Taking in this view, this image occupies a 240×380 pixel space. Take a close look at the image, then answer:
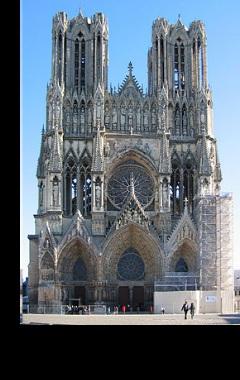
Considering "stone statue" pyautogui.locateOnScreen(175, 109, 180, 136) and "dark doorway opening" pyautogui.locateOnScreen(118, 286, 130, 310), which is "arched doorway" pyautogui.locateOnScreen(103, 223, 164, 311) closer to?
"dark doorway opening" pyautogui.locateOnScreen(118, 286, 130, 310)

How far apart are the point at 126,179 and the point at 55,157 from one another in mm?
5103

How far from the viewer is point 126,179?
46.6m

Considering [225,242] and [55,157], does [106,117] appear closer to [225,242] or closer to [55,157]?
[55,157]

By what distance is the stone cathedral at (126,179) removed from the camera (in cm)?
4366

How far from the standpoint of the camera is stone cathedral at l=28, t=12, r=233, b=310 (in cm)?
4366

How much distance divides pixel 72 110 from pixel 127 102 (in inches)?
150

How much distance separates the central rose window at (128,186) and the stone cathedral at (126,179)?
0.24 feet

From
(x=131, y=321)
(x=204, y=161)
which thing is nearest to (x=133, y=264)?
(x=204, y=161)

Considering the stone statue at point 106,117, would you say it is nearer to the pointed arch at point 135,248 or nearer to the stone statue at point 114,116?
the stone statue at point 114,116

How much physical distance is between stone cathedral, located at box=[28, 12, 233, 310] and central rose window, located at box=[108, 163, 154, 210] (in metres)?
0.07

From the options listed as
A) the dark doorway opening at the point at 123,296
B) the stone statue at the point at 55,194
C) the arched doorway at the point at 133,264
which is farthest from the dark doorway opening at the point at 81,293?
the stone statue at the point at 55,194
